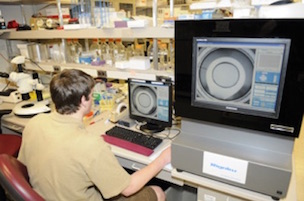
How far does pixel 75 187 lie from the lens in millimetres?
1061

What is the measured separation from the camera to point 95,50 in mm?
2211

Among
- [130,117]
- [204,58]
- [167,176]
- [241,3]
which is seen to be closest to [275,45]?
[204,58]

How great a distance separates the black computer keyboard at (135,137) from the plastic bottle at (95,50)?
789mm

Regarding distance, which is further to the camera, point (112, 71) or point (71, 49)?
point (71, 49)

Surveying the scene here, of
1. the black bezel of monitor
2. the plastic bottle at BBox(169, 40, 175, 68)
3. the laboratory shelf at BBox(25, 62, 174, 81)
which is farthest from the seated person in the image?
the plastic bottle at BBox(169, 40, 175, 68)

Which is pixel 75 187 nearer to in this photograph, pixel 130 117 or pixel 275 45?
pixel 130 117

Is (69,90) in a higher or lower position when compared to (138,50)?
lower

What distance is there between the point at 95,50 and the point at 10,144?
3.62ft

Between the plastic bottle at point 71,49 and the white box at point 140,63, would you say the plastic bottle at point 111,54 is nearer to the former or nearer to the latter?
the white box at point 140,63

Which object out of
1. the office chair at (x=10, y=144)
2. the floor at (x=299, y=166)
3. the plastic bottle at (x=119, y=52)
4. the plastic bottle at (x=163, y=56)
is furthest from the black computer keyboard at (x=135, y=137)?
the office chair at (x=10, y=144)

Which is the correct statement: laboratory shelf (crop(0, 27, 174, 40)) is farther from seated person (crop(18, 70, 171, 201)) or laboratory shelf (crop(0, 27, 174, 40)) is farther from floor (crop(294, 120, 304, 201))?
floor (crop(294, 120, 304, 201))

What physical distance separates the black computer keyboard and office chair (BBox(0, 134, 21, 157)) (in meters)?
0.87

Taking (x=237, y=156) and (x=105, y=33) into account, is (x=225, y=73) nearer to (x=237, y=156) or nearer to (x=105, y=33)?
(x=237, y=156)

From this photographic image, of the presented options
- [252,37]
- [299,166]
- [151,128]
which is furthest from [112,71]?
[299,166]
